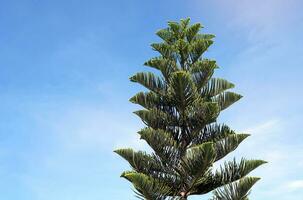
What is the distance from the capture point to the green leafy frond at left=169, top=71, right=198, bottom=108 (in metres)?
12.5

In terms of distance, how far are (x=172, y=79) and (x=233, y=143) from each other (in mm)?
2080

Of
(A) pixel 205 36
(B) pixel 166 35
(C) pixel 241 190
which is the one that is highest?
(B) pixel 166 35

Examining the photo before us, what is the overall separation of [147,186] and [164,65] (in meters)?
3.43

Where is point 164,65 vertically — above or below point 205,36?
below

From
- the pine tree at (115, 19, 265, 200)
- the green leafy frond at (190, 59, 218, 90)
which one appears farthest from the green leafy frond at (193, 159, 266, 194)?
the green leafy frond at (190, 59, 218, 90)

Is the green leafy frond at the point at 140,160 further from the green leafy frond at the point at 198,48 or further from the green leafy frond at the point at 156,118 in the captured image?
the green leafy frond at the point at 198,48

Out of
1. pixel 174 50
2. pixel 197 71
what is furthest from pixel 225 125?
pixel 174 50

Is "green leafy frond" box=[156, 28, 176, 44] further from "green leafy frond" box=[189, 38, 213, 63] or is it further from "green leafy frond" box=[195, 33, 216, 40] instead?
"green leafy frond" box=[189, 38, 213, 63]

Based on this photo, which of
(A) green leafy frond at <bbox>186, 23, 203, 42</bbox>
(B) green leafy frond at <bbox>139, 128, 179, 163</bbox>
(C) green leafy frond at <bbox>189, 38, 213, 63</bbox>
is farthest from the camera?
(A) green leafy frond at <bbox>186, 23, 203, 42</bbox>

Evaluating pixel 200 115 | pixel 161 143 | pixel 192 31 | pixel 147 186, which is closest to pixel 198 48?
pixel 192 31

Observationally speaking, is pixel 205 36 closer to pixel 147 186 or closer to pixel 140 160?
pixel 140 160

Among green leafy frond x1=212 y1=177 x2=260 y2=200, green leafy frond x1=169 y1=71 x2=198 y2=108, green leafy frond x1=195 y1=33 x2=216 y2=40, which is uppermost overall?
green leafy frond x1=195 y1=33 x2=216 y2=40

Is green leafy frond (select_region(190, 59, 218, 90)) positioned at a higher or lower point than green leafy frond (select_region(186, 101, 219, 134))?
higher

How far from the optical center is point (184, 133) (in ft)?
43.2
